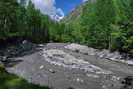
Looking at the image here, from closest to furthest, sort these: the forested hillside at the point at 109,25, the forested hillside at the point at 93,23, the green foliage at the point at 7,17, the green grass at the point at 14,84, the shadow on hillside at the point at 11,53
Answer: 1. the green grass at the point at 14,84
2. the shadow on hillside at the point at 11,53
3. the forested hillside at the point at 109,25
4. the forested hillside at the point at 93,23
5. the green foliage at the point at 7,17

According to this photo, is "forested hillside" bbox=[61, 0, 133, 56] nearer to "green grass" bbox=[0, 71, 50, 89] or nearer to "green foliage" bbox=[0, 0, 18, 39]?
"green foliage" bbox=[0, 0, 18, 39]

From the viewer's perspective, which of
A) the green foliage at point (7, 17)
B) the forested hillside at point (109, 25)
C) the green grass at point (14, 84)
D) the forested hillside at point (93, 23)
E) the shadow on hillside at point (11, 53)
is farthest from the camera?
the green foliage at point (7, 17)

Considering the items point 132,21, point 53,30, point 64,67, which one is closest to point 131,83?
point 64,67

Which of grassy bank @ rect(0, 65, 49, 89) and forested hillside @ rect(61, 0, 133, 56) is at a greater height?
forested hillside @ rect(61, 0, 133, 56)

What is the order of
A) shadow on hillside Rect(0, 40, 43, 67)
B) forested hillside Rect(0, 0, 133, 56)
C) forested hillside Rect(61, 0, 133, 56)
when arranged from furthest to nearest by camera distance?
forested hillside Rect(0, 0, 133, 56), forested hillside Rect(61, 0, 133, 56), shadow on hillside Rect(0, 40, 43, 67)

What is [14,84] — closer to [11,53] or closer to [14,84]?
[14,84]

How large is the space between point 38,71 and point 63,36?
56775 mm

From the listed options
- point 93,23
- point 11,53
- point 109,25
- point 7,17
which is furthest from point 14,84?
point 7,17

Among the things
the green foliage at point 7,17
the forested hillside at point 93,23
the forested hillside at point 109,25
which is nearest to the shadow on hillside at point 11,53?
the forested hillside at point 93,23

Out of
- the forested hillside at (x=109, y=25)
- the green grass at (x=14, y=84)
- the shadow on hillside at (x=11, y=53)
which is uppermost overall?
the forested hillside at (x=109, y=25)

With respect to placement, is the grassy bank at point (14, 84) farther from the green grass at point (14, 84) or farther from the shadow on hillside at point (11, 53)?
the shadow on hillside at point (11, 53)

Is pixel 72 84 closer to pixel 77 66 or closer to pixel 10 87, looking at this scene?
pixel 77 66

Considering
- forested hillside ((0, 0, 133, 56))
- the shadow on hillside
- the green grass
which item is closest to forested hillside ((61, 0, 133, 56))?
forested hillside ((0, 0, 133, 56))

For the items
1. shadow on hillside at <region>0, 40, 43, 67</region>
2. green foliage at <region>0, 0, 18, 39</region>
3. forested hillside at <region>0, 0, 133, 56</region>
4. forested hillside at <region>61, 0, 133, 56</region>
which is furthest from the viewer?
green foliage at <region>0, 0, 18, 39</region>
